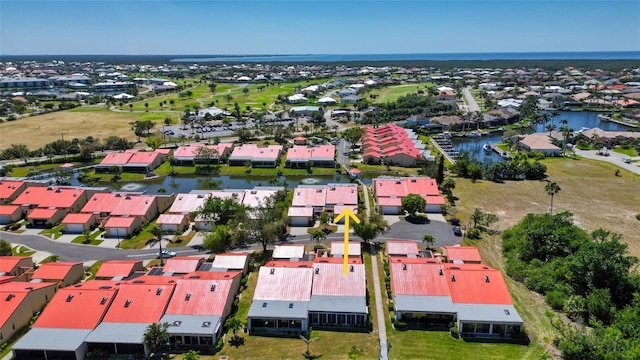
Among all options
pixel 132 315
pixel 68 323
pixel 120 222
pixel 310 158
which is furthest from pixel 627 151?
pixel 68 323

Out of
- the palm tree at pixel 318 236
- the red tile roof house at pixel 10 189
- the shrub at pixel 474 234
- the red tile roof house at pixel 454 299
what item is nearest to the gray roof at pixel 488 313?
the red tile roof house at pixel 454 299

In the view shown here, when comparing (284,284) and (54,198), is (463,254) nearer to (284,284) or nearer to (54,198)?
(284,284)

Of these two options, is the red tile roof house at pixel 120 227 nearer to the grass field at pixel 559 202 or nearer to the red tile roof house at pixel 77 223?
the red tile roof house at pixel 77 223

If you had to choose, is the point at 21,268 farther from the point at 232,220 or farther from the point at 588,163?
the point at 588,163

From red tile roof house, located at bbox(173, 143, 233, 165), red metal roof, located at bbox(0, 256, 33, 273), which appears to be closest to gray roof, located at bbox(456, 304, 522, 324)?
red metal roof, located at bbox(0, 256, 33, 273)

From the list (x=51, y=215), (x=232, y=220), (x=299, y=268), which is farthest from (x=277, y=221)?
(x=51, y=215)

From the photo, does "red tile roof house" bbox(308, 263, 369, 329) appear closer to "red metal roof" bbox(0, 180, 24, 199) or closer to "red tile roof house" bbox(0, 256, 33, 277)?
"red tile roof house" bbox(0, 256, 33, 277)

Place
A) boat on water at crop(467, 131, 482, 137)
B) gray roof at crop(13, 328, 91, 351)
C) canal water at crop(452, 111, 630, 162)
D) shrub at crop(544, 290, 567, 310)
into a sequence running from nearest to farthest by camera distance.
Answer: gray roof at crop(13, 328, 91, 351) < shrub at crop(544, 290, 567, 310) < canal water at crop(452, 111, 630, 162) < boat on water at crop(467, 131, 482, 137)
